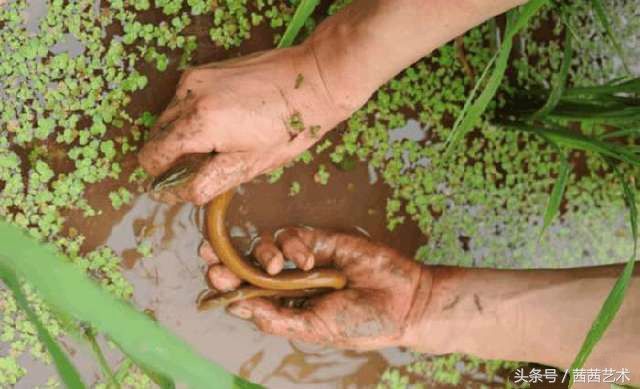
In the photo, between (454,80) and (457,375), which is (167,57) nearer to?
(454,80)

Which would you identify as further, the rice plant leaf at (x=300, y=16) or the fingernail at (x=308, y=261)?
the fingernail at (x=308, y=261)

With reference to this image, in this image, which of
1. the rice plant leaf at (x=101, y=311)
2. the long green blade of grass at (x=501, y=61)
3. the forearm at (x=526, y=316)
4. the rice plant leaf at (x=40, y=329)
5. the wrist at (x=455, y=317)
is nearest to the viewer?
the rice plant leaf at (x=101, y=311)

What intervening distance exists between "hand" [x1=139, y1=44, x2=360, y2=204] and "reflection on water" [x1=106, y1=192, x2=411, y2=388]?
6.8 inches

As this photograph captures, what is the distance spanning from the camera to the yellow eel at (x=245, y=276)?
1.70m

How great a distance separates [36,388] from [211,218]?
1.92 feet

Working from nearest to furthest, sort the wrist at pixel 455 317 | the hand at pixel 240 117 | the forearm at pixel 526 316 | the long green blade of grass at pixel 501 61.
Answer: the long green blade of grass at pixel 501 61, the hand at pixel 240 117, the forearm at pixel 526 316, the wrist at pixel 455 317

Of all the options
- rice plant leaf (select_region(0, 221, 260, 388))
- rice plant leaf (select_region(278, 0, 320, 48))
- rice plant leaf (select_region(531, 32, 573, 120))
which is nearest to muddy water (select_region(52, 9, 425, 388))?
rice plant leaf (select_region(278, 0, 320, 48))

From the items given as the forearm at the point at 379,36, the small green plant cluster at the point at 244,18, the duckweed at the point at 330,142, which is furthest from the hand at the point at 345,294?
the small green plant cluster at the point at 244,18

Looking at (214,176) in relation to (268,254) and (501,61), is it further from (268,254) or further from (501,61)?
(501,61)

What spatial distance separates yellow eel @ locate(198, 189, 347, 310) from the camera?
1.70 m

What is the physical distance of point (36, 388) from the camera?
1654 millimetres

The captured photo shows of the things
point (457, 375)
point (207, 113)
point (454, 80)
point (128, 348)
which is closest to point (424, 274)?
point (457, 375)

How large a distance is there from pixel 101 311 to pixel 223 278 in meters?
1.09

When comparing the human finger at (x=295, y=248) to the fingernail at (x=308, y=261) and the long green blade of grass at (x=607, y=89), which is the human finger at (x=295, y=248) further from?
the long green blade of grass at (x=607, y=89)
